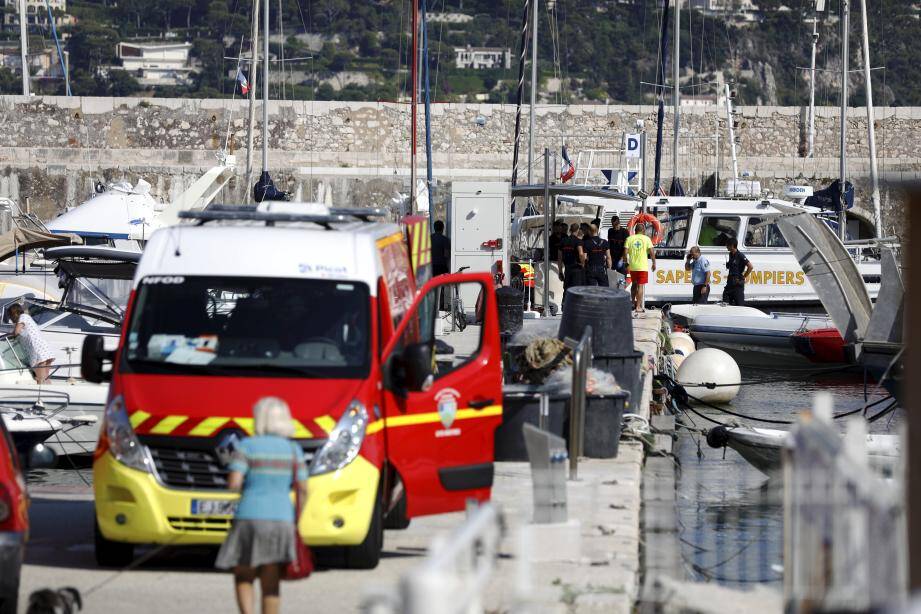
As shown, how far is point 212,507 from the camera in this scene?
25.6 feet

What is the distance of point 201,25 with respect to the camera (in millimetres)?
117062

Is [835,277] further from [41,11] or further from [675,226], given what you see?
[41,11]

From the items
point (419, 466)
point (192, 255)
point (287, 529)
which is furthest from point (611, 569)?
point (192, 255)

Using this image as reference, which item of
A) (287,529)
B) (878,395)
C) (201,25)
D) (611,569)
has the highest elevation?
(201,25)

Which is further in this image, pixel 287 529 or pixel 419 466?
pixel 419 466

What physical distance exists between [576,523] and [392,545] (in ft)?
4.64

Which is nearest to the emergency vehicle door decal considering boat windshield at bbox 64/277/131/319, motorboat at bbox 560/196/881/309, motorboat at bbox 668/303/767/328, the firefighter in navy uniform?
boat windshield at bbox 64/277/131/319

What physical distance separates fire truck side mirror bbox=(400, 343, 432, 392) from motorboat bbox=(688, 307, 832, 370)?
15406mm

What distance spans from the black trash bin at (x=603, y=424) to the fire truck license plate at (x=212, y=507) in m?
4.27

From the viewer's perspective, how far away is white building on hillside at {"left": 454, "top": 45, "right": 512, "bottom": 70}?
104 metres

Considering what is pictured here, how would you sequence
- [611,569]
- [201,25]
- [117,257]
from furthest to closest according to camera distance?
1. [201,25]
2. [117,257]
3. [611,569]

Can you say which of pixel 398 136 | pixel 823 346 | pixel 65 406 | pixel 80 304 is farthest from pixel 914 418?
pixel 398 136

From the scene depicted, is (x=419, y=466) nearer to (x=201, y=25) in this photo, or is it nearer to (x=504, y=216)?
(x=504, y=216)

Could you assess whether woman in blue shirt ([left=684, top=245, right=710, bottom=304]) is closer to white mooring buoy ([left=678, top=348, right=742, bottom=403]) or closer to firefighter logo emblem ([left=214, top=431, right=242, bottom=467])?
white mooring buoy ([left=678, top=348, right=742, bottom=403])
